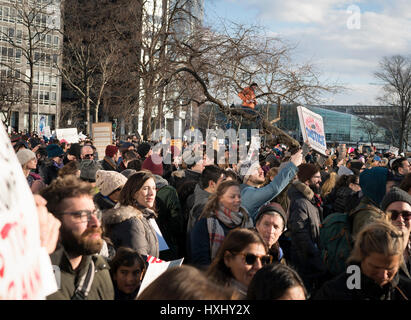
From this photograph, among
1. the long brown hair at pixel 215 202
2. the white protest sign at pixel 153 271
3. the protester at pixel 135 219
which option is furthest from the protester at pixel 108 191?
the white protest sign at pixel 153 271

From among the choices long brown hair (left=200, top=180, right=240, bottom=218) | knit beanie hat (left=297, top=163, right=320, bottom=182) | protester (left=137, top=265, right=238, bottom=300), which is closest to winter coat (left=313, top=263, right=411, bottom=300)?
long brown hair (left=200, top=180, right=240, bottom=218)

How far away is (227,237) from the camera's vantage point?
3.18 meters

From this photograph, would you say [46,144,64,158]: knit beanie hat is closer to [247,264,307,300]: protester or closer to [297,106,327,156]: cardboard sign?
[297,106,327,156]: cardboard sign

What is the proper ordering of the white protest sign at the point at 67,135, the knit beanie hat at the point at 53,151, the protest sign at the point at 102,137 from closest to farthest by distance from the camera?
the knit beanie hat at the point at 53,151
the protest sign at the point at 102,137
the white protest sign at the point at 67,135

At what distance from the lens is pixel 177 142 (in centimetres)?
1207

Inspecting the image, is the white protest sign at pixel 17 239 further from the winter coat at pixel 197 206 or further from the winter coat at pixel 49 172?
the winter coat at pixel 49 172

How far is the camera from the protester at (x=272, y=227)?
4088 millimetres

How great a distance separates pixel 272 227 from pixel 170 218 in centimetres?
169

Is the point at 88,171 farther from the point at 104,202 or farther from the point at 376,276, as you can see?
the point at 376,276

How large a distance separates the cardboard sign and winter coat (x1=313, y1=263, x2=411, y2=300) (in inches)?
229

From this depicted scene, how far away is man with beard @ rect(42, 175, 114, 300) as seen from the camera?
256 centimetres

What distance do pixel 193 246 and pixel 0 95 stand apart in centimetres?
4532

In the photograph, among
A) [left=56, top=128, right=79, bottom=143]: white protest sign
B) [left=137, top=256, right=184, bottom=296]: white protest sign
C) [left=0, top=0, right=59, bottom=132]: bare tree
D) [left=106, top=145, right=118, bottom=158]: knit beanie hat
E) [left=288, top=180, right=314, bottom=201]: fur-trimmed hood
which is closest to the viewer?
[left=137, top=256, right=184, bottom=296]: white protest sign

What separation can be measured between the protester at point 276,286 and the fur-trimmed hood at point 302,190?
2.66 metres
